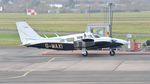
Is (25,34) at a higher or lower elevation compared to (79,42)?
higher

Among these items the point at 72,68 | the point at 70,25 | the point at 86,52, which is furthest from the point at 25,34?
the point at 70,25

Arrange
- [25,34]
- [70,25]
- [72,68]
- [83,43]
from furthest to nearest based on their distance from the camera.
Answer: [70,25] → [25,34] → [83,43] → [72,68]

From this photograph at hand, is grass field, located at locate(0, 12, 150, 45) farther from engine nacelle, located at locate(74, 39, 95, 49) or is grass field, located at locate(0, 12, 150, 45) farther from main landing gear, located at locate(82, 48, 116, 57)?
main landing gear, located at locate(82, 48, 116, 57)

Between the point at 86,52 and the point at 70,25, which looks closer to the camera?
the point at 86,52

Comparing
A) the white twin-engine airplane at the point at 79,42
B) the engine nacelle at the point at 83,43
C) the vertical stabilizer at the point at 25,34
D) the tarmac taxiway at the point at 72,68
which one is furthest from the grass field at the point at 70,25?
the tarmac taxiway at the point at 72,68

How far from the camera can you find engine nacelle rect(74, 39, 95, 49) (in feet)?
145

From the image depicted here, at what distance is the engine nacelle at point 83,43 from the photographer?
44.1 m

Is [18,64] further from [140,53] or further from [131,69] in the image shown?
[140,53]

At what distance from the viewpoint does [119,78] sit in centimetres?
2920

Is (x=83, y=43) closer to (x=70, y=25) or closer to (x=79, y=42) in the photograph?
(x=79, y=42)

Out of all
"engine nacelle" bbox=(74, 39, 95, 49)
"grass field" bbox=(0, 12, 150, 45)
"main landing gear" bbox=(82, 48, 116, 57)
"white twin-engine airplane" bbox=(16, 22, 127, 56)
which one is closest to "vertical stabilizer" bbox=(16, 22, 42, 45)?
"white twin-engine airplane" bbox=(16, 22, 127, 56)

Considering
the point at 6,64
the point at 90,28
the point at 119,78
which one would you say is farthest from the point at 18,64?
the point at 90,28

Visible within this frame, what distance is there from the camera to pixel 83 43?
44.2 m

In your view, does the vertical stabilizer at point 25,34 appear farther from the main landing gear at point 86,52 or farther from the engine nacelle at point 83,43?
the main landing gear at point 86,52
